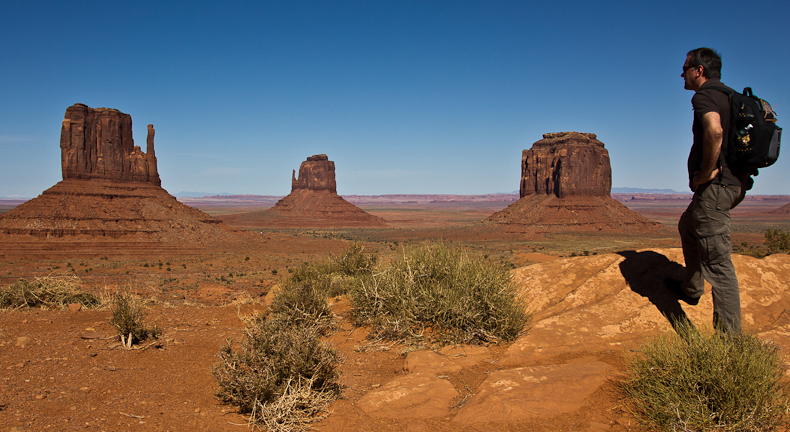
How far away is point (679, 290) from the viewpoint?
460cm

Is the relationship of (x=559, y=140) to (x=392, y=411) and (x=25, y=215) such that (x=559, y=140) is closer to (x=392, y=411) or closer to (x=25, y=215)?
(x=25, y=215)

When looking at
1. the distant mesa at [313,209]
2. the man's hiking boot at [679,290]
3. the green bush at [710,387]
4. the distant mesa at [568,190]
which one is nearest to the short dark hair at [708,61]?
the man's hiking boot at [679,290]

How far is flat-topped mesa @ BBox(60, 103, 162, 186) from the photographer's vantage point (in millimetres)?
43500

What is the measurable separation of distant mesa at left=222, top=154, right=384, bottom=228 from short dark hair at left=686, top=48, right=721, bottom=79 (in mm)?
80223

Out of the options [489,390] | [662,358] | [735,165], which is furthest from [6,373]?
[735,165]

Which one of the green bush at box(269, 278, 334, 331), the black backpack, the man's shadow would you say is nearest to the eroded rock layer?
the green bush at box(269, 278, 334, 331)

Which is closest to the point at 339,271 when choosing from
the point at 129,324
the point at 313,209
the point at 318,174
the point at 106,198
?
the point at 129,324

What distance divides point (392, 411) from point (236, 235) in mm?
45522

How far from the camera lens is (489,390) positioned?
358cm

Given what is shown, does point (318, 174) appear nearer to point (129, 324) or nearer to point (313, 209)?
point (313, 209)

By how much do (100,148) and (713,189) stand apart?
53276 mm

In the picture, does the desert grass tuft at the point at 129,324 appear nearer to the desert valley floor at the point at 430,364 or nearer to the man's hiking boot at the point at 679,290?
the desert valley floor at the point at 430,364

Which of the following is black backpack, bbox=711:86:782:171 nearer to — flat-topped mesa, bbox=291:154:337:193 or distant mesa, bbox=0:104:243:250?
distant mesa, bbox=0:104:243:250

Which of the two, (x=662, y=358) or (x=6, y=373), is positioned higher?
(x=662, y=358)
